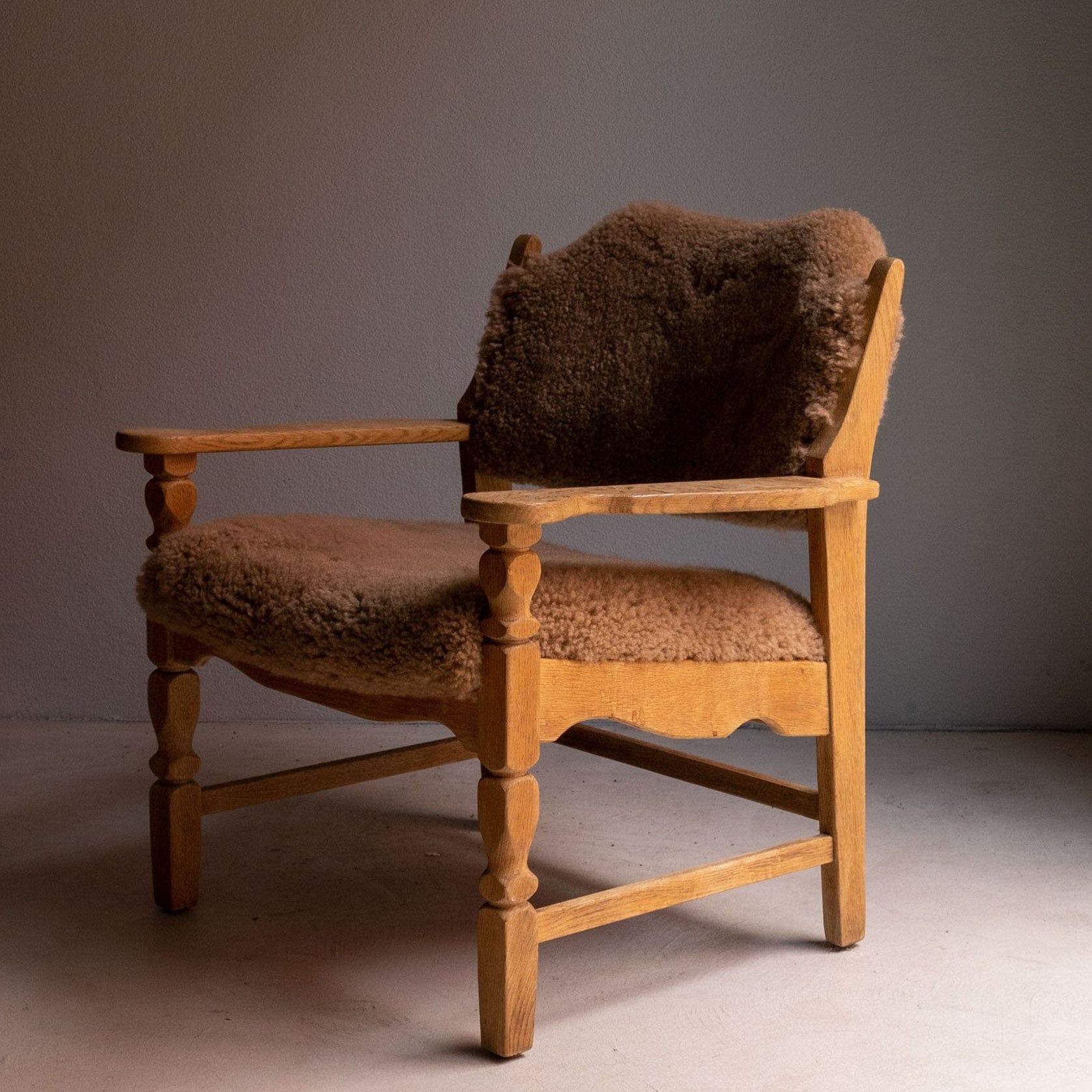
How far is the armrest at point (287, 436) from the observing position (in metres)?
1.55

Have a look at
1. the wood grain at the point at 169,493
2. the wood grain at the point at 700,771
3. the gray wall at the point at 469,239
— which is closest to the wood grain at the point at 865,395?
the wood grain at the point at 700,771

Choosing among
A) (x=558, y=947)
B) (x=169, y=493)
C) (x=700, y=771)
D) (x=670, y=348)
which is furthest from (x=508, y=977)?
(x=670, y=348)

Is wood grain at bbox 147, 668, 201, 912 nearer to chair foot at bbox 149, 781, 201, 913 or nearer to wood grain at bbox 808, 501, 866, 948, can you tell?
chair foot at bbox 149, 781, 201, 913

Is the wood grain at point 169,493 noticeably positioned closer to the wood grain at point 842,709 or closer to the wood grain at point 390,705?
the wood grain at point 390,705

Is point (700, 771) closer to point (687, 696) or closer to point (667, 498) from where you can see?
point (687, 696)

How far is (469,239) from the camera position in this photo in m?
2.42

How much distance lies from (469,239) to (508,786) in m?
1.40

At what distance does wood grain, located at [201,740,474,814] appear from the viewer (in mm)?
1651

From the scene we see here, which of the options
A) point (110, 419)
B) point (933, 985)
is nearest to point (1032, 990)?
point (933, 985)

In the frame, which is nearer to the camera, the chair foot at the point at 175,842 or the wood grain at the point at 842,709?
the wood grain at the point at 842,709

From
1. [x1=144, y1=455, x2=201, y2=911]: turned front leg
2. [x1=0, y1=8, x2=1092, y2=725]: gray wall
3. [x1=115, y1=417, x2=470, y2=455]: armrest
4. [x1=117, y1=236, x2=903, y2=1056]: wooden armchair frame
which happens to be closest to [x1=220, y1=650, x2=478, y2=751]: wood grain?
[x1=117, y1=236, x2=903, y2=1056]: wooden armchair frame

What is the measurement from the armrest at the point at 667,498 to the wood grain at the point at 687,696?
155 millimetres

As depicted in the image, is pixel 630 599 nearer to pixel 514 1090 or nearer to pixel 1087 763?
pixel 514 1090

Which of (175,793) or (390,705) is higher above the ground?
(390,705)
